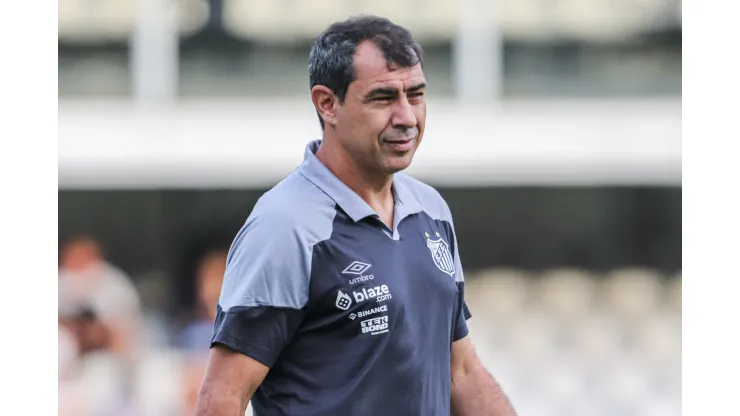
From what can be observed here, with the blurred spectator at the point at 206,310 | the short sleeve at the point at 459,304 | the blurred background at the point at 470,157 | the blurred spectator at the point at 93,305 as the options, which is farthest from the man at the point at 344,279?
the blurred background at the point at 470,157

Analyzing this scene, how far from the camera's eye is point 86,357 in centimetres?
828

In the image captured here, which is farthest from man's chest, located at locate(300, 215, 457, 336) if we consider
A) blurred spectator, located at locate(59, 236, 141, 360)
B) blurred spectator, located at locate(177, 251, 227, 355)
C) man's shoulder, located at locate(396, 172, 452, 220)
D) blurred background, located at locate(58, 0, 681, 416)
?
blurred background, located at locate(58, 0, 681, 416)

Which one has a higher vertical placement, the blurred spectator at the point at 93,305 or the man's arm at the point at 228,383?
the man's arm at the point at 228,383

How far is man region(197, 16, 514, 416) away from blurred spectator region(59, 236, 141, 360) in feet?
19.7

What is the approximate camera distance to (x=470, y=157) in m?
9.27

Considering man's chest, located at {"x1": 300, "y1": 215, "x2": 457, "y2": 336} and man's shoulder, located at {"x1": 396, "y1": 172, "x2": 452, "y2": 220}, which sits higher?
man's shoulder, located at {"x1": 396, "y1": 172, "x2": 452, "y2": 220}

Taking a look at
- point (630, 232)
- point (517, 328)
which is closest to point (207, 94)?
point (517, 328)

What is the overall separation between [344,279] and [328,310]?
7 cm

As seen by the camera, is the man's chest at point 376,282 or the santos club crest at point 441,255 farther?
the santos club crest at point 441,255

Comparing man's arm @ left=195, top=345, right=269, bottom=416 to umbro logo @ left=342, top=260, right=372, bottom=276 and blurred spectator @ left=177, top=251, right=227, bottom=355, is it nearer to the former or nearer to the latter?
umbro logo @ left=342, top=260, right=372, bottom=276

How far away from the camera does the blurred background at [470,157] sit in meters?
9.24

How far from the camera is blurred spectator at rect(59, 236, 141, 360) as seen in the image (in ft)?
26.3

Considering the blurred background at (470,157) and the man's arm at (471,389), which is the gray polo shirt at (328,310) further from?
the blurred background at (470,157)
